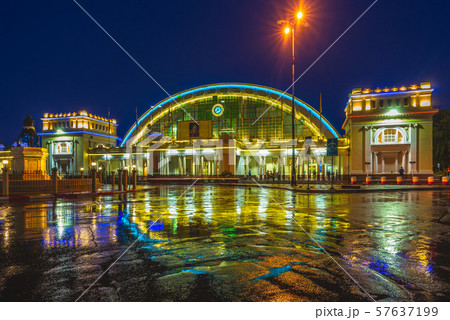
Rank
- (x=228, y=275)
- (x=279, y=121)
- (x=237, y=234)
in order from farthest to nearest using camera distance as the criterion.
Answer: (x=279, y=121)
(x=237, y=234)
(x=228, y=275)

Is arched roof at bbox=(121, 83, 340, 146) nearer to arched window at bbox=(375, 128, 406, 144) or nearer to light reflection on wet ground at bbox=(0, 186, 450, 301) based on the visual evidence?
arched window at bbox=(375, 128, 406, 144)

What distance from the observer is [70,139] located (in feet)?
216

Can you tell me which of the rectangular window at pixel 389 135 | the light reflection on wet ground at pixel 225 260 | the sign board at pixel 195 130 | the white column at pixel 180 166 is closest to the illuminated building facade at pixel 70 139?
the white column at pixel 180 166

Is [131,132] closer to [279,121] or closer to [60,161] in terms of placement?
[60,161]

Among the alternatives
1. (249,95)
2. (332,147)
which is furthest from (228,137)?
(332,147)

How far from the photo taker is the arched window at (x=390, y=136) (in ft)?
157

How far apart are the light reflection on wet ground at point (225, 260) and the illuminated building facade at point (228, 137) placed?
137 ft

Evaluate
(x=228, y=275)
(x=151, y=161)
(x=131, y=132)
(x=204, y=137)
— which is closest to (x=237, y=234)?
(x=228, y=275)

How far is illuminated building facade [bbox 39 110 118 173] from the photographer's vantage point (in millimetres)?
65688

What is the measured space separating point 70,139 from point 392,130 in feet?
204

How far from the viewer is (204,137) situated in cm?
5381

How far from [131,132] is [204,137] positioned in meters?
26.5

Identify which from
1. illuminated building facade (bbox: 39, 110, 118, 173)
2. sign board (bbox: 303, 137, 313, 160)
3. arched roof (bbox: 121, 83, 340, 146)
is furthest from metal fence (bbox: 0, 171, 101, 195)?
arched roof (bbox: 121, 83, 340, 146)

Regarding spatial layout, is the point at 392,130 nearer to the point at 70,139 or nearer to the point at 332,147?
the point at 332,147
